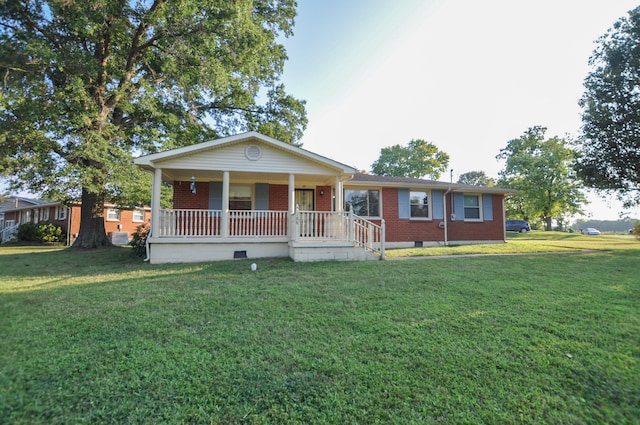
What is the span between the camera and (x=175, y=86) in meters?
14.6

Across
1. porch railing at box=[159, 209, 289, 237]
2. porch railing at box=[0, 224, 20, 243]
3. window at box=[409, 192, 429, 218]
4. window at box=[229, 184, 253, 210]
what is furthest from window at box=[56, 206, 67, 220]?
window at box=[409, 192, 429, 218]

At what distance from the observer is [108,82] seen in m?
13.2

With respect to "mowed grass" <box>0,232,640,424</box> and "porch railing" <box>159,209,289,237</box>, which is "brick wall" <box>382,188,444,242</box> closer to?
"porch railing" <box>159,209,289,237</box>

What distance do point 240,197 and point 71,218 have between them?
16026mm

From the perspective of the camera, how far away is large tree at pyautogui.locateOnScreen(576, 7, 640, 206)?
1319cm

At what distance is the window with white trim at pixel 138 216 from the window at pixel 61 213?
431 cm

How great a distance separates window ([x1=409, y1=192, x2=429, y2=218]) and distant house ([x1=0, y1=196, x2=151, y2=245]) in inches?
697

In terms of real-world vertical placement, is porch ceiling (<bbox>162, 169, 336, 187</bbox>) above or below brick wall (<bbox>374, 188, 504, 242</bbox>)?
above

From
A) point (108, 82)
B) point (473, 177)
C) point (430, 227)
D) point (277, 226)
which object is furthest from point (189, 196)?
point (473, 177)

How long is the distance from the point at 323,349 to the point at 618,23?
2152 centimetres

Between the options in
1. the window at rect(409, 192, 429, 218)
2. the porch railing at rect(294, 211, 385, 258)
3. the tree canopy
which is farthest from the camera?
the tree canopy

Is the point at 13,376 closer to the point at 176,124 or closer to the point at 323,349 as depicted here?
the point at 323,349

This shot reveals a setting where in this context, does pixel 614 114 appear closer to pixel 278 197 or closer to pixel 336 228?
pixel 336 228

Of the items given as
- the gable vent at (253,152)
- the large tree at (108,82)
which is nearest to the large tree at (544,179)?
the large tree at (108,82)
